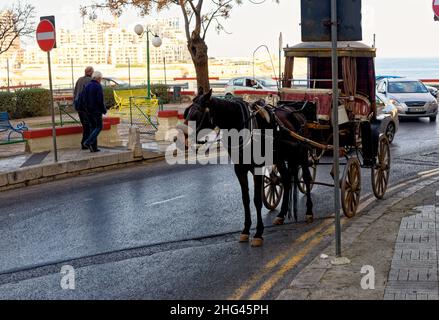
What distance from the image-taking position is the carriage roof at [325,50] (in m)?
12.5

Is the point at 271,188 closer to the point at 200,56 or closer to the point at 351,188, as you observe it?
the point at 351,188

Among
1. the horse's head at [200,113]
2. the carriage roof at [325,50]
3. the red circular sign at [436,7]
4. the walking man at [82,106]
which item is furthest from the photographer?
the walking man at [82,106]

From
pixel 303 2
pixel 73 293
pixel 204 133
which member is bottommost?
pixel 73 293

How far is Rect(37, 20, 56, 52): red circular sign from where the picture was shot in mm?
15227

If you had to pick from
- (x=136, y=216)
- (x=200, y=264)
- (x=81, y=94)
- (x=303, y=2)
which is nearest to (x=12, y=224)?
(x=136, y=216)

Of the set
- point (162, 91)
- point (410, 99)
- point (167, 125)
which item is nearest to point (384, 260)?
point (167, 125)

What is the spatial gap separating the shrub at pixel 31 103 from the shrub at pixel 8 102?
211 mm

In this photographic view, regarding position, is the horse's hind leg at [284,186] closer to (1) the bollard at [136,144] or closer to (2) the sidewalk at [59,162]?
(2) the sidewalk at [59,162]

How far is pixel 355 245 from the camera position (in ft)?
27.9

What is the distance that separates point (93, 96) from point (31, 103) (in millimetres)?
14444

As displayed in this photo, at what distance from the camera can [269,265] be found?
26.3 ft

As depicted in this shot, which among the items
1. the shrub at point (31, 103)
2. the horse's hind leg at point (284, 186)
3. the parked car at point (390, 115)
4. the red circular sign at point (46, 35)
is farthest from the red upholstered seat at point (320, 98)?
the shrub at point (31, 103)
